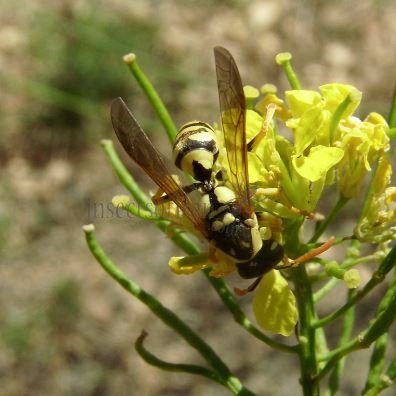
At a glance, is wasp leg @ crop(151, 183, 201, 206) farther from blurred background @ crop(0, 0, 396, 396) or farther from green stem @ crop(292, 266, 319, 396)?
blurred background @ crop(0, 0, 396, 396)

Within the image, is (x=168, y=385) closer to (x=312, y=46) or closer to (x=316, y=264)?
(x=316, y=264)

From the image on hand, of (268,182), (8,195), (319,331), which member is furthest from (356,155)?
(8,195)

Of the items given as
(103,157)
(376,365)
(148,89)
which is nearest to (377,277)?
(376,365)

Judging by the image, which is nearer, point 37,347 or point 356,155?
point 356,155

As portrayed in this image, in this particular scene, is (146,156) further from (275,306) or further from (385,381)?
(385,381)

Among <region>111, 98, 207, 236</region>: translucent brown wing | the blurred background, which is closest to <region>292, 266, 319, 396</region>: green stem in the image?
<region>111, 98, 207, 236</region>: translucent brown wing

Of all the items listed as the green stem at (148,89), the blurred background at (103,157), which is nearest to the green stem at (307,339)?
the green stem at (148,89)
